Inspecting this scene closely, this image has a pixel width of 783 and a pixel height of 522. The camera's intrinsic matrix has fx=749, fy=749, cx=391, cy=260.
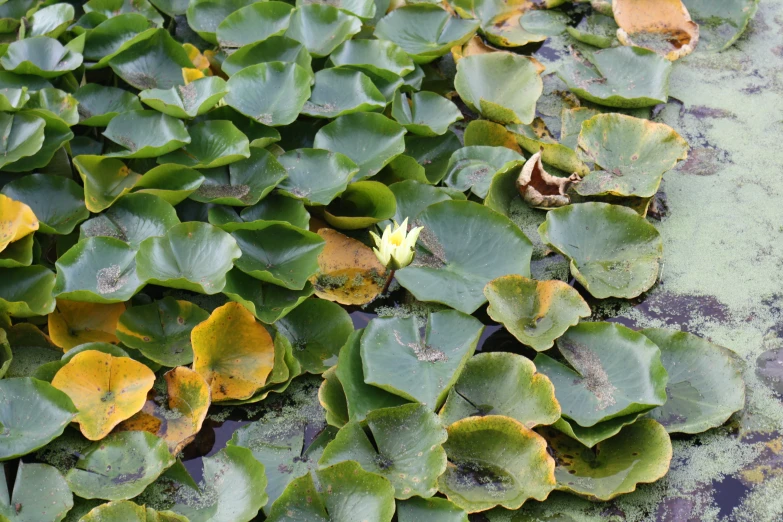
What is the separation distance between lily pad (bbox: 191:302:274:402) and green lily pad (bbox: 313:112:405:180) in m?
0.79

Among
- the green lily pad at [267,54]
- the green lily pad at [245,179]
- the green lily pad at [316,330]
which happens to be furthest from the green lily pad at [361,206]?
the green lily pad at [267,54]

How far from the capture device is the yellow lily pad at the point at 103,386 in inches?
82.8

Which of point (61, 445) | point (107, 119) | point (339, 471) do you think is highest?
point (107, 119)

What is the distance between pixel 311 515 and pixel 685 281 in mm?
1563

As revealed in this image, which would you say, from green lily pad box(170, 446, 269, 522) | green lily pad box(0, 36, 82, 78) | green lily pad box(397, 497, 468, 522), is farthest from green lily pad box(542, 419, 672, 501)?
green lily pad box(0, 36, 82, 78)

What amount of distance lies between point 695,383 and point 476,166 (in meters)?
1.13

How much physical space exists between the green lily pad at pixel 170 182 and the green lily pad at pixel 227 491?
0.93 m

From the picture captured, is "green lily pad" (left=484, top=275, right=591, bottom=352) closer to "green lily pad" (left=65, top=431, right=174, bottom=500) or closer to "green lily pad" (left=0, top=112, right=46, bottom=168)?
"green lily pad" (left=65, top=431, right=174, bottom=500)

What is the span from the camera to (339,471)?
193 cm

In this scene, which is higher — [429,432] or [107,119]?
[107,119]

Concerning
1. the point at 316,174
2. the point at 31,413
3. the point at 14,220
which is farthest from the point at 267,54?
the point at 31,413

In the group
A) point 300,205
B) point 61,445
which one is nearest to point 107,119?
point 300,205

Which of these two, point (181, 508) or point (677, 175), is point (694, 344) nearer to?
point (677, 175)

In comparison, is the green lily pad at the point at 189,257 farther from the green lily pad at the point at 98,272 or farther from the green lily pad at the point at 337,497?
the green lily pad at the point at 337,497
